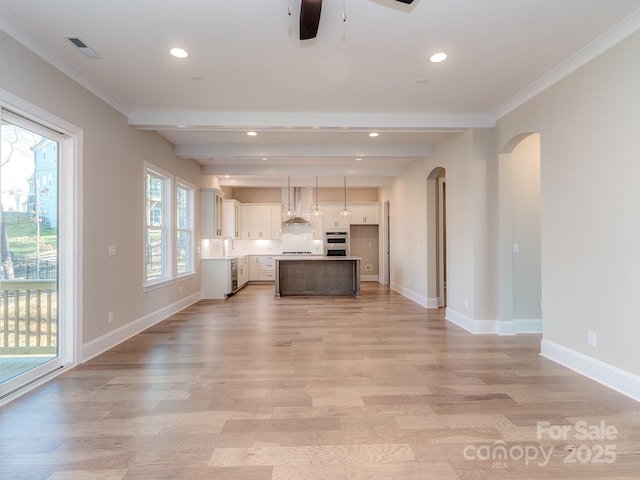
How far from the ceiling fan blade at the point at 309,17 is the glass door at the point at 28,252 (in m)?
2.35

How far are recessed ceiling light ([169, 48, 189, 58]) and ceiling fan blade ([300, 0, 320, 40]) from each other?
4.15 ft

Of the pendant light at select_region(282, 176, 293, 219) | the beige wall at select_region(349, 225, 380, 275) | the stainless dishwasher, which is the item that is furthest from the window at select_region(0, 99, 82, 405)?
the beige wall at select_region(349, 225, 380, 275)

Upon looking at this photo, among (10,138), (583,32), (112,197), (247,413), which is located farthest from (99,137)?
(583,32)

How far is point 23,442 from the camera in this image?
2025 mm

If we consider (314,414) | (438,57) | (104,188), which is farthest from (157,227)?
(438,57)

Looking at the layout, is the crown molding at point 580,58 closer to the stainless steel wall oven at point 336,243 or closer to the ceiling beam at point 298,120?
the ceiling beam at point 298,120

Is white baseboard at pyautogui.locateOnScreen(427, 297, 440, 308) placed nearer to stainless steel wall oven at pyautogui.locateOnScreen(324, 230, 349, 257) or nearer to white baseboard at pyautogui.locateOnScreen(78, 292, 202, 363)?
stainless steel wall oven at pyautogui.locateOnScreen(324, 230, 349, 257)

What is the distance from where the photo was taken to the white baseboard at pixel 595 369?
2.58 m

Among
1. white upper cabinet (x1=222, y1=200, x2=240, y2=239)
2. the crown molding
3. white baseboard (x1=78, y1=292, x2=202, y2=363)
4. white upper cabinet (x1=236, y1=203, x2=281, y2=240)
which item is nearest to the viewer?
the crown molding

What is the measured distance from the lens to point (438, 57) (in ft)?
9.87

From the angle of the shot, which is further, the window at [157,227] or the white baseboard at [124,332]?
the window at [157,227]

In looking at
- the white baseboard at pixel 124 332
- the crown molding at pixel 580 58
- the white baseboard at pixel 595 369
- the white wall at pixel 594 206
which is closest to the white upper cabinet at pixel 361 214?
the white baseboard at pixel 124 332

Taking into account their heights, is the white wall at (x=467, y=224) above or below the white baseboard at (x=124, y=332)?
above

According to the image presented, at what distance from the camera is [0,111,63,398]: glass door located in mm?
2664
